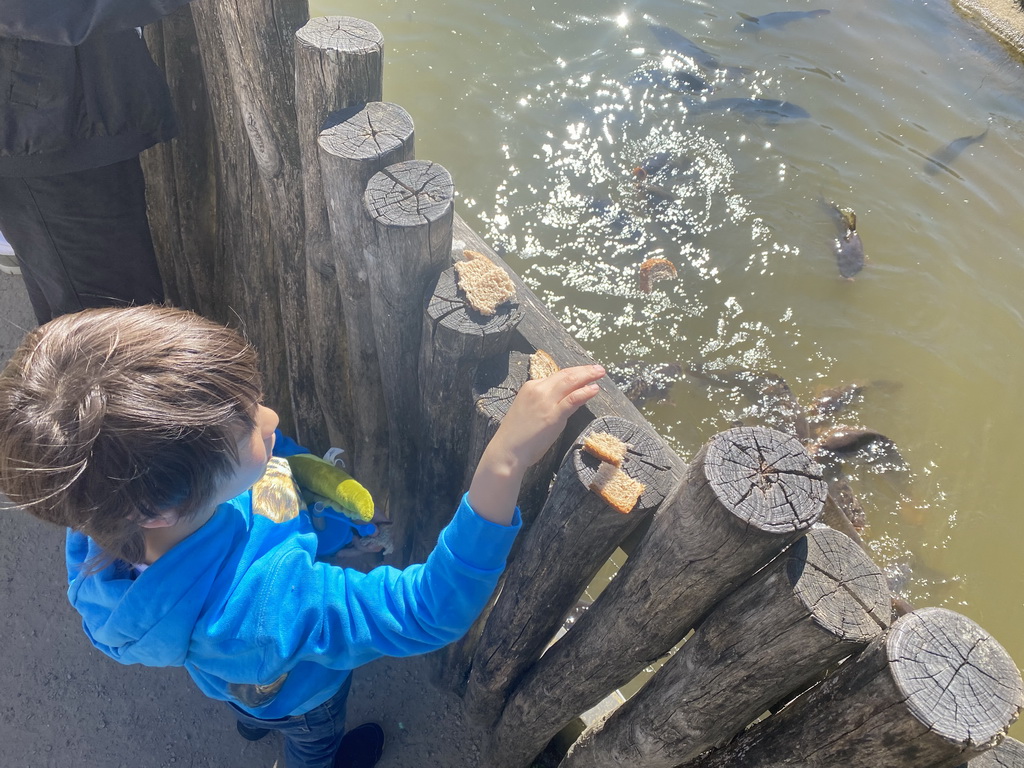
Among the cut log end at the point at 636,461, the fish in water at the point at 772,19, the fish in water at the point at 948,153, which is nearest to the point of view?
the cut log end at the point at 636,461

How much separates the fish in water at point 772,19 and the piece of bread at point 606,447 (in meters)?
7.33

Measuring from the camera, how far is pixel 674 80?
6840 millimetres

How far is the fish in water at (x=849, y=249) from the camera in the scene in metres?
5.64

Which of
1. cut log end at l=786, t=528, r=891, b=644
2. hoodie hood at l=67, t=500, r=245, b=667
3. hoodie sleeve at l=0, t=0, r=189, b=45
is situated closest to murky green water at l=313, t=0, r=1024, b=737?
cut log end at l=786, t=528, r=891, b=644

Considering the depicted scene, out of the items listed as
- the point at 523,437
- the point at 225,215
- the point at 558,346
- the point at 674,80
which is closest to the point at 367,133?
the point at 558,346

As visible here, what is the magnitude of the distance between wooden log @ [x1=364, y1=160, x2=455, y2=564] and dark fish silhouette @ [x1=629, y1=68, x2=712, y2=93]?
5.33 m

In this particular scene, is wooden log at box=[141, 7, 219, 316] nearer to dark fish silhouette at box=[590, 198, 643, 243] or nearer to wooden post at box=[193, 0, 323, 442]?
wooden post at box=[193, 0, 323, 442]

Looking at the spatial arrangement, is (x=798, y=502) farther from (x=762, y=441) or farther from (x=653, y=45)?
(x=653, y=45)

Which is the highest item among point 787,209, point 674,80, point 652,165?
point 674,80

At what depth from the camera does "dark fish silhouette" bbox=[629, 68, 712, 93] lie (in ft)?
22.2

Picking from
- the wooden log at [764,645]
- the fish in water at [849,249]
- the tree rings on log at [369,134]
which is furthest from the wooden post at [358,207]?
the fish in water at [849,249]

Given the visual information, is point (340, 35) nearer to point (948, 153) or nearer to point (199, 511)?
point (199, 511)

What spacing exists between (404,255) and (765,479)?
4.03ft

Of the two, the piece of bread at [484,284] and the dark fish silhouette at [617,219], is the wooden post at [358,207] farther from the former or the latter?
the dark fish silhouette at [617,219]
